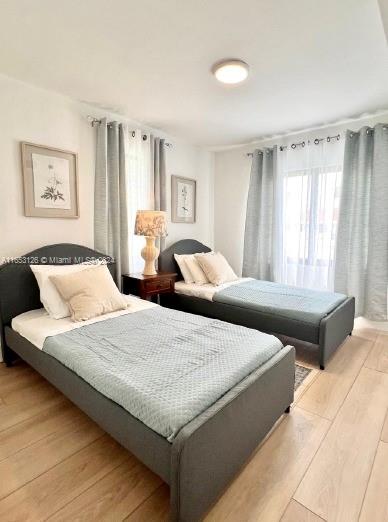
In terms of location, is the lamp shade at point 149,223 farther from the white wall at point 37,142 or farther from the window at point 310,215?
the window at point 310,215

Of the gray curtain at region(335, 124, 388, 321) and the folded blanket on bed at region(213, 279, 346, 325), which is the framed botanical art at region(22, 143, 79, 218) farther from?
the gray curtain at region(335, 124, 388, 321)

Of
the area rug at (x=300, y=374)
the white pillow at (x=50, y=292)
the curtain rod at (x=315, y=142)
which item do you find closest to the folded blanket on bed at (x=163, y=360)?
the white pillow at (x=50, y=292)

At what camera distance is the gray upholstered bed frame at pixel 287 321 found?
7.67 feet

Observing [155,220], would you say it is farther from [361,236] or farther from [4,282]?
[361,236]

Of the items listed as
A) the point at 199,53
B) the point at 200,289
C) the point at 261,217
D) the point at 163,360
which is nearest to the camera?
the point at 163,360

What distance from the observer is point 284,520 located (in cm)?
116

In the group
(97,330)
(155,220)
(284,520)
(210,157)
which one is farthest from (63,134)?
(284,520)

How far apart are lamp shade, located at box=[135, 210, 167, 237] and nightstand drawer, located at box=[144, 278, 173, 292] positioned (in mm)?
517

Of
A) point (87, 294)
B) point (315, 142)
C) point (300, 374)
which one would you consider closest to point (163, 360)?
point (87, 294)

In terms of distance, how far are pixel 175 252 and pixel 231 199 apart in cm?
137

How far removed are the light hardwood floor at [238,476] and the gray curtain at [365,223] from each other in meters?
1.39

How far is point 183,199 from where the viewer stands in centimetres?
396

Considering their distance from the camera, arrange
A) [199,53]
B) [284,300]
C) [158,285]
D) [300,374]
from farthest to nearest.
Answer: [158,285] → [284,300] → [300,374] → [199,53]

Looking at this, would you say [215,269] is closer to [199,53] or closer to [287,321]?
[287,321]
